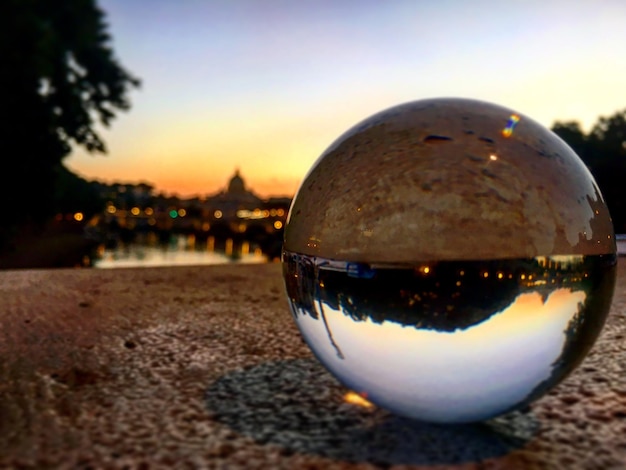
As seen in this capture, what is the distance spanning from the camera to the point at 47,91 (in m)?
20.9

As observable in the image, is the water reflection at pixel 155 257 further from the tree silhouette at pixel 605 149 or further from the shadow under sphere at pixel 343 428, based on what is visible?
the shadow under sphere at pixel 343 428

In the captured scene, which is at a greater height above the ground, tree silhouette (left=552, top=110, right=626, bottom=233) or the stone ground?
tree silhouette (left=552, top=110, right=626, bottom=233)

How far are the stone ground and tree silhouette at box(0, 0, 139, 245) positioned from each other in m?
16.9

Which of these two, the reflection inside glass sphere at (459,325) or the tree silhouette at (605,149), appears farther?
the tree silhouette at (605,149)

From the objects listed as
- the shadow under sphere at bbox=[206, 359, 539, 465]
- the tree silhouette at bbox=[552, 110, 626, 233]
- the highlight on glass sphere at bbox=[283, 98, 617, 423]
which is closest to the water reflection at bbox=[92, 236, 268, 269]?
the tree silhouette at bbox=[552, 110, 626, 233]

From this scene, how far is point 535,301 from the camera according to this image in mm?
2131

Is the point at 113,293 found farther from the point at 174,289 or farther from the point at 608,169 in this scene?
the point at 608,169

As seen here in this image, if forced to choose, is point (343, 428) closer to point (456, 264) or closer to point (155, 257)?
point (456, 264)

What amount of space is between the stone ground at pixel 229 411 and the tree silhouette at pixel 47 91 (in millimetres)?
16869

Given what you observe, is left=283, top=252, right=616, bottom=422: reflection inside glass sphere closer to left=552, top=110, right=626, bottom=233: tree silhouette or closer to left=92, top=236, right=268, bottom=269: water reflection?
left=92, top=236, right=268, bottom=269: water reflection

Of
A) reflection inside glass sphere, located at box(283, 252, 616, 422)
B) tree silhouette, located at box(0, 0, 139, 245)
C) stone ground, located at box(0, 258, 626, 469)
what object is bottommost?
stone ground, located at box(0, 258, 626, 469)

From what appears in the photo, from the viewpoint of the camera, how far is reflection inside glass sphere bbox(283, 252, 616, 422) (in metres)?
2.10

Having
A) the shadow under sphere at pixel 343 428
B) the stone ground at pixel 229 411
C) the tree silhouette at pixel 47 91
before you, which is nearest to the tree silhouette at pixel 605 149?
the tree silhouette at pixel 47 91

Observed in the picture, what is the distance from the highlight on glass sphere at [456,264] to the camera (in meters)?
2.10
